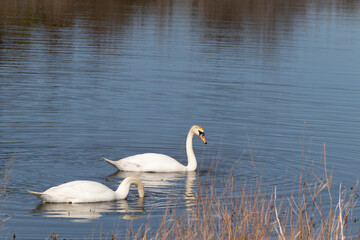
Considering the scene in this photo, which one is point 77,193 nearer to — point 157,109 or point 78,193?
point 78,193

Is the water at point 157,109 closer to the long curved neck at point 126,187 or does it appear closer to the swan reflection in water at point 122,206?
the swan reflection in water at point 122,206

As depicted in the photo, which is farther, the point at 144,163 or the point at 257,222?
the point at 144,163

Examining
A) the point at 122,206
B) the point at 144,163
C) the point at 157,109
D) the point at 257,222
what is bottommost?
the point at 122,206

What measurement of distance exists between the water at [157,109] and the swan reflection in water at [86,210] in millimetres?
31

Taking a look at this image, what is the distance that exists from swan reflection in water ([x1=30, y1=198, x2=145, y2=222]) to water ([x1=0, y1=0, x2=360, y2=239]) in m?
0.03

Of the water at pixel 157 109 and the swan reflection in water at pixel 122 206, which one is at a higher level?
the water at pixel 157 109

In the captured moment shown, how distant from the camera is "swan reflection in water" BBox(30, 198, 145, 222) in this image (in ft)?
36.2

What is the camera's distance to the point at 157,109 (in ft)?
65.9

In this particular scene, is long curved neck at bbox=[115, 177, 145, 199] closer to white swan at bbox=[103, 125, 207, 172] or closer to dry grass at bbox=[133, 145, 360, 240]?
dry grass at bbox=[133, 145, 360, 240]

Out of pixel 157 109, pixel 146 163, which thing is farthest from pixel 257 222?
pixel 157 109

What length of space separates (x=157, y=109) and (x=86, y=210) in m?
8.84

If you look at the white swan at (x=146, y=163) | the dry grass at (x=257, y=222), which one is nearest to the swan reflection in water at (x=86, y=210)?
the dry grass at (x=257, y=222)

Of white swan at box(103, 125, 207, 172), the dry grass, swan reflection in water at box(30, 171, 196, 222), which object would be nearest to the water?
swan reflection in water at box(30, 171, 196, 222)

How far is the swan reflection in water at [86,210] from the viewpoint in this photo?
11047 mm
